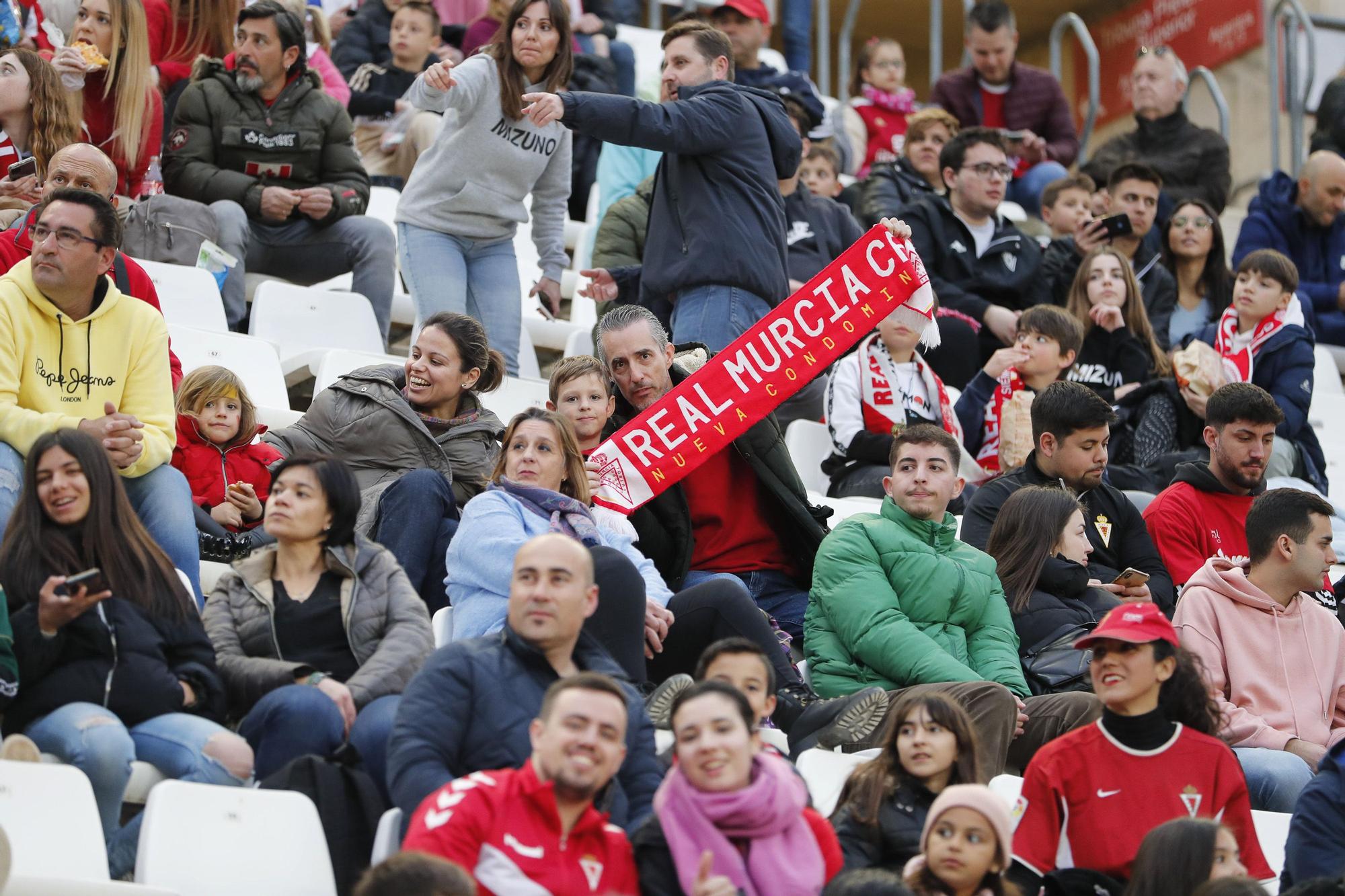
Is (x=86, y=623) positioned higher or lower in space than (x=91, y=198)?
lower

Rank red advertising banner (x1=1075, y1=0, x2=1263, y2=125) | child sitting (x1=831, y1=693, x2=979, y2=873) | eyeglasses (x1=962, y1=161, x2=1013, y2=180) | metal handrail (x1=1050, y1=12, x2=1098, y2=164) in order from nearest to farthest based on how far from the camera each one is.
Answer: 1. child sitting (x1=831, y1=693, x2=979, y2=873)
2. eyeglasses (x1=962, y1=161, x2=1013, y2=180)
3. metal handrail (x1=1050, y1=12, x2=1098, y2=164)
4. red advertising banner (x1=1075, y1=0, x2=1263, y2=125)

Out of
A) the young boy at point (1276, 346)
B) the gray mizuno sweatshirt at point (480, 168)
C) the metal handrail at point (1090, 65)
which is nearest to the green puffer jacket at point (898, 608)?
the gray mizuno sweatshirt at point (480, 168)

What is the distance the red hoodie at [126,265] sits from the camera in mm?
5312

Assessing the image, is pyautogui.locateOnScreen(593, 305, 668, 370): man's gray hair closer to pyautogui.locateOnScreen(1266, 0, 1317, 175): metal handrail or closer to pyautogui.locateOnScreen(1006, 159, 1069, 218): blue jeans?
pyautogui.locateOnScreen(1006, 159, 1069, 218): blue jeans

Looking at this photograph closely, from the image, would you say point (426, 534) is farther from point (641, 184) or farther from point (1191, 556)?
point (641, 184)

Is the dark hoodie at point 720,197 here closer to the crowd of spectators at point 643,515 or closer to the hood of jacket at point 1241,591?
the crowd of spectators at point 643,515

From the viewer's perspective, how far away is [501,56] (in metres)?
6.31

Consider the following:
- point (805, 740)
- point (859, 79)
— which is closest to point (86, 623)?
point (805, 740)

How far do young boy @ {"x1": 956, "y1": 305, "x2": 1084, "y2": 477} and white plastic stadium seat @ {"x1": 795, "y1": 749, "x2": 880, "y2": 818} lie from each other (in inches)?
93.0

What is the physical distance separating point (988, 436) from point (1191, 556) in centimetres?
101

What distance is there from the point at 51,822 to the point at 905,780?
1668 millimetres

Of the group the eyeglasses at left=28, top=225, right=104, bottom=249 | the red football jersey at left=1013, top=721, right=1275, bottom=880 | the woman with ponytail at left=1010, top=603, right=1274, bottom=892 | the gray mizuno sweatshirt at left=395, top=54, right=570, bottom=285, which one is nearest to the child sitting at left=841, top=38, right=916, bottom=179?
the gray mizuno sweatshirt at left=395, top=54, right=570, bottom=285

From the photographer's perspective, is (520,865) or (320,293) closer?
(520,865)

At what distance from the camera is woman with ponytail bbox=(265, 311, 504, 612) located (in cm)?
523
